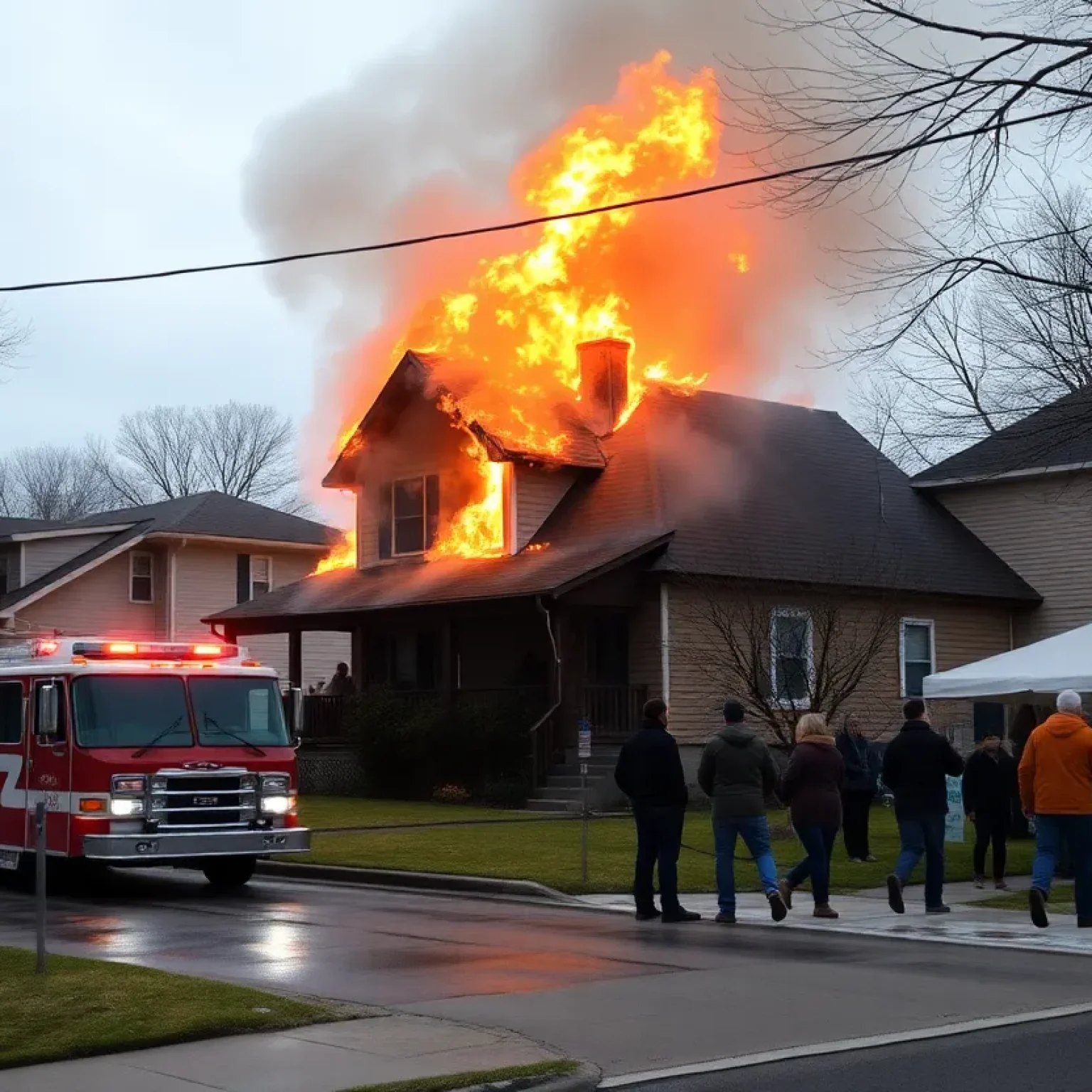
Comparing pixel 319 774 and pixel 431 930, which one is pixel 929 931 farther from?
pixel 319 774

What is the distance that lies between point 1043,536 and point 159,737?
21.2 metres

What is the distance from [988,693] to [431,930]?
6.45m

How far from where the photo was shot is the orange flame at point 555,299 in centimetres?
2870

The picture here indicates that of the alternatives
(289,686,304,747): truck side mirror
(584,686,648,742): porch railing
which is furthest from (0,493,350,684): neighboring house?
(289,686,304,747): truck side mirror

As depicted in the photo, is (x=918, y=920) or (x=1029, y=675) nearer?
(x=918, y=920)

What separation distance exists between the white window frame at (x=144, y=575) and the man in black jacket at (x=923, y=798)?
3070 centimetres

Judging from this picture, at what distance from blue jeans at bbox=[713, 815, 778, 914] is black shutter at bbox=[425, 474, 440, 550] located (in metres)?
18.1

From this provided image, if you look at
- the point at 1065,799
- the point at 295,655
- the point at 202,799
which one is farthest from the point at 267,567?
the point at 1065,799

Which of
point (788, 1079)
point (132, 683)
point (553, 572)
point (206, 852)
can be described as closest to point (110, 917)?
point (206, 852)

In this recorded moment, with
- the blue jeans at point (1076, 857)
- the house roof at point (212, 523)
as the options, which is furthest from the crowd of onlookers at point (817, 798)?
the house roof at point (212, 523)

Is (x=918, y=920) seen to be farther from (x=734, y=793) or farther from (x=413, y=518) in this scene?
(x=413, y=518)

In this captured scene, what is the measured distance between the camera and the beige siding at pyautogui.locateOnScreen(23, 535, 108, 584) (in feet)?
138

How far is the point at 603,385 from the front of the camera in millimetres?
32656

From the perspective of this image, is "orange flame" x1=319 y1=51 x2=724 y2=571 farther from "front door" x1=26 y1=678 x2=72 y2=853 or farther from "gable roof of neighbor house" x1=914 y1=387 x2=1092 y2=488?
"front door" x1=26 y1=678 x2=72 y2=853
